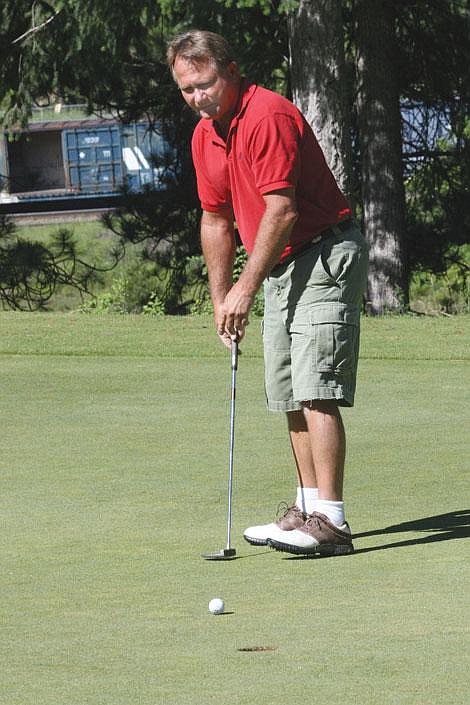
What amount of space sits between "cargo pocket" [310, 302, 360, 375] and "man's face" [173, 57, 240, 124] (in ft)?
2.44

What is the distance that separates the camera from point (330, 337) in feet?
15.8

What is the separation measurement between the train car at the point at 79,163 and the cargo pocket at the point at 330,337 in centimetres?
1751

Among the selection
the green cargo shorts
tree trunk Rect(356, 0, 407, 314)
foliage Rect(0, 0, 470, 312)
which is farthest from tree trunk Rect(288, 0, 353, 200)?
the green cargo shorts

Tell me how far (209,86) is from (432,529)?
1697 mm

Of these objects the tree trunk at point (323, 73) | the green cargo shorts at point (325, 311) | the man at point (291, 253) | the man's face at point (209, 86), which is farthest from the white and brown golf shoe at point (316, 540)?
the tree trunk at point (323, 73)

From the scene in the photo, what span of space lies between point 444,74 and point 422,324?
835cm

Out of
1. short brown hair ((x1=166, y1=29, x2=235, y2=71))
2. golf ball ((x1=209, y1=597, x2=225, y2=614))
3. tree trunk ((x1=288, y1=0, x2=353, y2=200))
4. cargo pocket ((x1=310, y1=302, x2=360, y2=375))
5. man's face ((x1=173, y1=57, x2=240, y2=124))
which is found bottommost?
golf ball ((x1=209, y1=597, x2=225, y2=614))

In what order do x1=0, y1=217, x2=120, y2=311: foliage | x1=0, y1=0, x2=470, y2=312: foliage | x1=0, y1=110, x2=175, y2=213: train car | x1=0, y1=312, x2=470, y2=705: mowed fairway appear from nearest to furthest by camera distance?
x1=0, y1=312, x2=470, y2=705: mowed fairway → x1=0, y1=0, x2=470, y2=312: foliage → x1=0, y1=217, x2=120, y2=311: foliage → x1=0, y1=110, x2=175, y2=213: train car

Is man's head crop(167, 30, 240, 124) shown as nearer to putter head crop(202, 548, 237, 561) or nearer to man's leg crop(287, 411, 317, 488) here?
man's leg crop(287, 411, 317, 488)

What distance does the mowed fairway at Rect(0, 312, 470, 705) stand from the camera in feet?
10.0

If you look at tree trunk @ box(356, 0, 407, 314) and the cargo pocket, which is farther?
tree trunk @ box(356, 0, 407, 314)

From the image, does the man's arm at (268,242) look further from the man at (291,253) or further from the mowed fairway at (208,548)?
the mowed fairway at (208,548)

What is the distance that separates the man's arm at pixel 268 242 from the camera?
4.63m

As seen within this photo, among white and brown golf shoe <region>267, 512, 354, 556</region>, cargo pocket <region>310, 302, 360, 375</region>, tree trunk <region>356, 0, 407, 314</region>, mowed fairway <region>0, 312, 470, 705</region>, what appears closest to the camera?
mowed fairway <region>0, 312, 470, 705</region>
